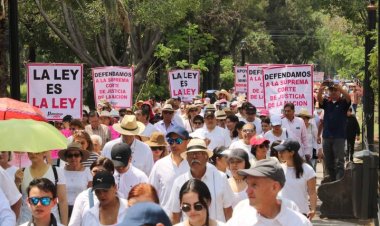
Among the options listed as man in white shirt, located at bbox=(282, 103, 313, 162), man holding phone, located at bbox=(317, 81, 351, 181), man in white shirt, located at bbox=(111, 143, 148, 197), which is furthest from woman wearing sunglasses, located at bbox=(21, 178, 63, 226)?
man holding phone, located at bbox=(317, 81, 351, 181)

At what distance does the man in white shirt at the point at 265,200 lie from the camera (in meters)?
5.68

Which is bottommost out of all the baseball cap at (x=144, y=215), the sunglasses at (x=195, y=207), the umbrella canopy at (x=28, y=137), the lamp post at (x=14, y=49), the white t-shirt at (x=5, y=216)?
the white t-shirt at (x=5, y=216)

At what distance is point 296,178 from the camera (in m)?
10.2

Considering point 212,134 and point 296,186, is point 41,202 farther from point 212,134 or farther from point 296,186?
point 212,134

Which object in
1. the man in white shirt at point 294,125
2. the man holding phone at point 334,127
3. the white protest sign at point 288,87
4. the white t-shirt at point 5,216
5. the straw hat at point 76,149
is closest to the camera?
the white t-shirt at point 5,216

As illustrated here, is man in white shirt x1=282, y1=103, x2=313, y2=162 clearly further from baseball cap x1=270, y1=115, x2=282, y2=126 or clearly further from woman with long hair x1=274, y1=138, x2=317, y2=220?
woman with long hair x1=274, y1=138, x2=317, y2=220

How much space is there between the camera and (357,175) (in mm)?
8430

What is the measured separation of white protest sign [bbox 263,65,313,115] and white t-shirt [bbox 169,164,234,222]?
8143 millimetres

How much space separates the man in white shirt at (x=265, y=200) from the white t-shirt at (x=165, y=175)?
11.5 feet

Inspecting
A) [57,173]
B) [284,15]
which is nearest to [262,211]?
[57,173]

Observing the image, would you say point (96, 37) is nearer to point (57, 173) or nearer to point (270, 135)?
point (270, 135)

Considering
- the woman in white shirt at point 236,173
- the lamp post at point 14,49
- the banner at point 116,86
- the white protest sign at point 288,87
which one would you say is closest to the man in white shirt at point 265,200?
the woman in white shirt at point 236,173

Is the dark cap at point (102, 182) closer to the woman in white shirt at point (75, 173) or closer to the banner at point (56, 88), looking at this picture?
the woman in white shirt at point (75, 173)

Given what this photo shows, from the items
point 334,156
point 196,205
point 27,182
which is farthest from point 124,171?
point 334,156
